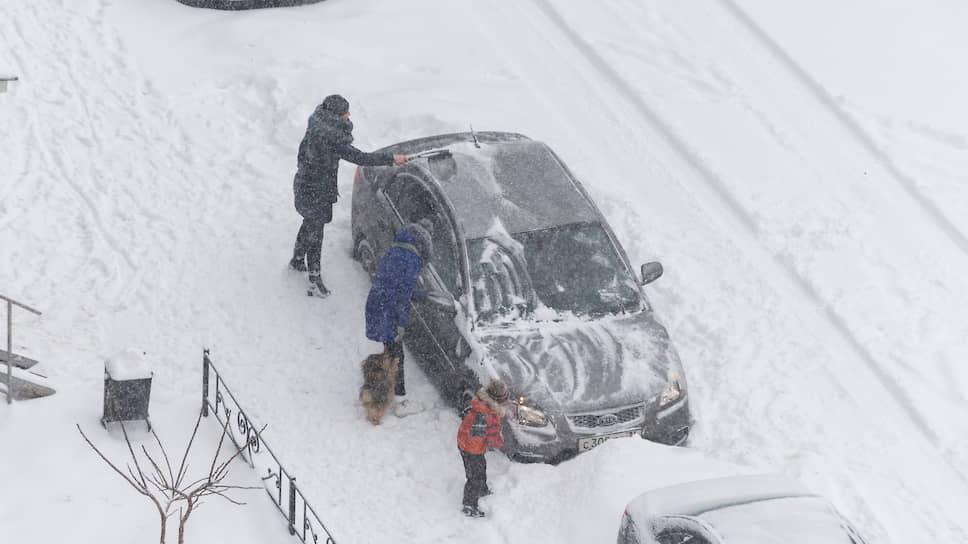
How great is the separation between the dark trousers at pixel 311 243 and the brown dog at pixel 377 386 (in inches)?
66.2

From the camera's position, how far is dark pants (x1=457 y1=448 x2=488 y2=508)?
8.20 m

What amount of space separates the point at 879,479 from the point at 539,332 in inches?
119

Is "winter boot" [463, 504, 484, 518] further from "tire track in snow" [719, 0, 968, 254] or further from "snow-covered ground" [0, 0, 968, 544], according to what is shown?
"tire track in snow" [719, 0, 968, 254]

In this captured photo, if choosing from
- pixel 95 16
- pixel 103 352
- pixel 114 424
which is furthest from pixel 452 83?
pixel 114 424

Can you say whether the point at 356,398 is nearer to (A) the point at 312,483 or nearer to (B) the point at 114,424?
(A) the point at 312,483

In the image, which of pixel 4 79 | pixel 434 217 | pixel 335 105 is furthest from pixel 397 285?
pixel 4 79

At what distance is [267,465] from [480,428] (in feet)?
5.34

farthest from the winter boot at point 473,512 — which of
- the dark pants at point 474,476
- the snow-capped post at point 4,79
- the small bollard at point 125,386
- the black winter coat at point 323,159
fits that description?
the snow-capped post at point 4,79

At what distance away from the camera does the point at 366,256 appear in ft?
35.4

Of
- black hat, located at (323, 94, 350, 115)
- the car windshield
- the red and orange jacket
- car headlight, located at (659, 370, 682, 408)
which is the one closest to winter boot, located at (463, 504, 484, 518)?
the red and orange jacket

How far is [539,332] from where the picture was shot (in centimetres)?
908

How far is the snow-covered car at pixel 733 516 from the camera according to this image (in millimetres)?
7352

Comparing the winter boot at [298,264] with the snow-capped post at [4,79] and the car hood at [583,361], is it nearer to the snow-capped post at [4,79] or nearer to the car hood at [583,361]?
the car hood at [583,361]

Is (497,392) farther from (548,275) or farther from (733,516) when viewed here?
(733,516)
